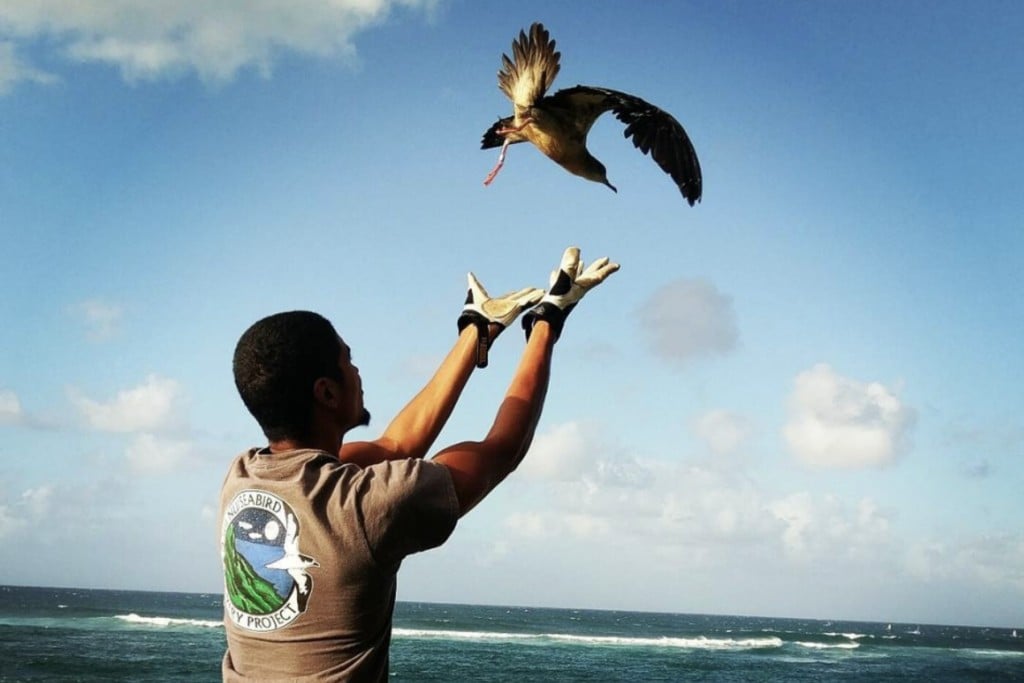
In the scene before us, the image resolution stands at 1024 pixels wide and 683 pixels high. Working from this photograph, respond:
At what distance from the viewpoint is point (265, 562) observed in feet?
5.68

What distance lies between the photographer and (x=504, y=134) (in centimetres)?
386

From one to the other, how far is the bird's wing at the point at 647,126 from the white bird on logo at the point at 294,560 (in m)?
2.62

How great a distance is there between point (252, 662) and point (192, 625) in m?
48.2

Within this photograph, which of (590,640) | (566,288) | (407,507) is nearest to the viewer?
(407,507)

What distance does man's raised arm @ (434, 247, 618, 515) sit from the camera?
1744mm

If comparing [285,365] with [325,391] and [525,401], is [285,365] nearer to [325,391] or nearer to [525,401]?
[325,391]

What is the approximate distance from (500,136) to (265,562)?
101 inches

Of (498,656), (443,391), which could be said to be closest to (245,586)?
(443,391)

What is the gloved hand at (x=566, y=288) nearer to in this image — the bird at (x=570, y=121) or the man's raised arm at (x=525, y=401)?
the man's raised arm at (x=525, y=401)

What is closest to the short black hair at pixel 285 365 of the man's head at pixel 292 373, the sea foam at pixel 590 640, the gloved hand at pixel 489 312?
the man's head at pixel 292 373

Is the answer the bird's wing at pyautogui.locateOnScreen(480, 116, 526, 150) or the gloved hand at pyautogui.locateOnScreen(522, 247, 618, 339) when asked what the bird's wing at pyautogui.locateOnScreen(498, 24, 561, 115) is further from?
the gloved hand at pyautogui.locateOnScreen(522, 247, 618, 339)

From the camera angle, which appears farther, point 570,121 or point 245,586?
point 570,121

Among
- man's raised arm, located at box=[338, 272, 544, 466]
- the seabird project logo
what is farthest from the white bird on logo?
man's raised arm, located at box=[338, 272, 544, 466]

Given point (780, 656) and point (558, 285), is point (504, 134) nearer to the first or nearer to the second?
point (558, 285)
